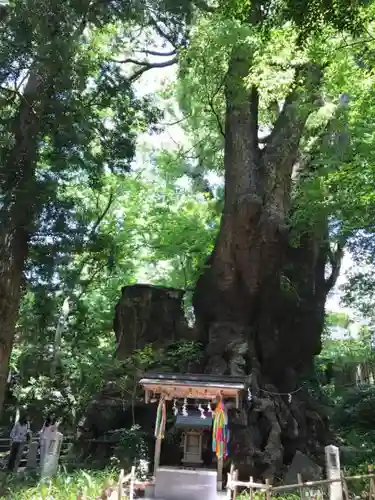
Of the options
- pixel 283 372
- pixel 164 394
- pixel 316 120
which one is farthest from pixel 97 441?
pixel 316 120

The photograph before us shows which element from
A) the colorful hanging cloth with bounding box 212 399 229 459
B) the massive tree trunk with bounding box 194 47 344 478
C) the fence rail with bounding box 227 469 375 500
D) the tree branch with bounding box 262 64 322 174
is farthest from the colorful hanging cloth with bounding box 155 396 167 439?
the tree branch with bounding box 262 64 322 174

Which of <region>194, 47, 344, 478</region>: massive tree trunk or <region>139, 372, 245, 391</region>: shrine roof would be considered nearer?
<region>139, 372, 245, 391</region>: shrine roof

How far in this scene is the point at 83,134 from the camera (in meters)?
9.75

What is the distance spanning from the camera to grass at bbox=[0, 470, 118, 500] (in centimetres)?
695

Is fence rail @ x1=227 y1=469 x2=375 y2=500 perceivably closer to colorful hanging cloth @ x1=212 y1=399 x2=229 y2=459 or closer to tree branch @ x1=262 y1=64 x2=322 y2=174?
colorful hanging cloth @ x1=212 y1=399 x2=229 y2=459

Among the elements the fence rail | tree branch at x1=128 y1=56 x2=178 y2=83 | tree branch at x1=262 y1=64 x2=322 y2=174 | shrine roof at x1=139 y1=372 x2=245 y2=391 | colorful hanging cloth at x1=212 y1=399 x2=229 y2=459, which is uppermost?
tree branch at x1=128 y1=56 x2=178 y2=83

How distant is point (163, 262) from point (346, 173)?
41.9ft

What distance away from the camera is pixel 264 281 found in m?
13.4

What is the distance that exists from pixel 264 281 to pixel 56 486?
7.48 m

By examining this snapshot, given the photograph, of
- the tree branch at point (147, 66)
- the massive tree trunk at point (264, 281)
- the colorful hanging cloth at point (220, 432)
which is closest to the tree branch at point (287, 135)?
the massive tree trunk at point (264, 281)

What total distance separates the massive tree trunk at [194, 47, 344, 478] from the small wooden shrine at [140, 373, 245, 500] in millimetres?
2011

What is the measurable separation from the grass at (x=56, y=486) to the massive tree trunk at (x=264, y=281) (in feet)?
14.2

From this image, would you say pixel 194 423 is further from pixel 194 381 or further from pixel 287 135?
pixel 287 135

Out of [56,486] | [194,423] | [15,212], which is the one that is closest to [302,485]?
[194,423]
